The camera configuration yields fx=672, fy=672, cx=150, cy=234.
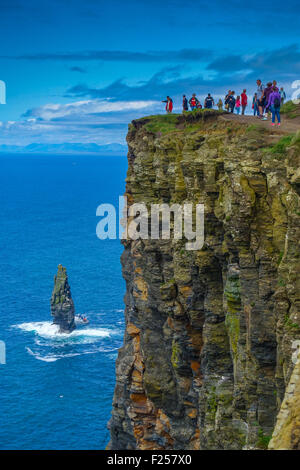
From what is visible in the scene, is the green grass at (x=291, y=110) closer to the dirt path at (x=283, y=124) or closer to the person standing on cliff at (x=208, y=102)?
the dirt path at (x=283, y=124)

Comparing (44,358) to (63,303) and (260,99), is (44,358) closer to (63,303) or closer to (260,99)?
(63,303)

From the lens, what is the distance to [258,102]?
50875 millimetres

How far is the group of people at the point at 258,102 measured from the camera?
4420 cm

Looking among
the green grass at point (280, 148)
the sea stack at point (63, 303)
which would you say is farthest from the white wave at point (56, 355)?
the green grass at point (280, 148)

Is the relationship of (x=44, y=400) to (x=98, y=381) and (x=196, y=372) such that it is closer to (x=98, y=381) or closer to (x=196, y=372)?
(x=98, y=381)

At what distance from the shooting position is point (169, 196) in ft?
148

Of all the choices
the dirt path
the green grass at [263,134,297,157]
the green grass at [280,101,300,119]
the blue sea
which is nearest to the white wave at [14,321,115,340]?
the blue sea

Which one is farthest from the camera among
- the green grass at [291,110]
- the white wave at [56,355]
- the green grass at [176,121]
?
the white wave at [56,355]

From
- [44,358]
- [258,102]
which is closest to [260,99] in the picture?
[258,102]

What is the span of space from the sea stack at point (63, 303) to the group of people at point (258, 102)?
221 feet

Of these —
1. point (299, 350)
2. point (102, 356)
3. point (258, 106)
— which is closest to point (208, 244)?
point (299, 350)

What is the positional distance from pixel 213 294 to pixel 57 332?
90875mm

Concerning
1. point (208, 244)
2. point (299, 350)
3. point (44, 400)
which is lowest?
point (44, 400)
